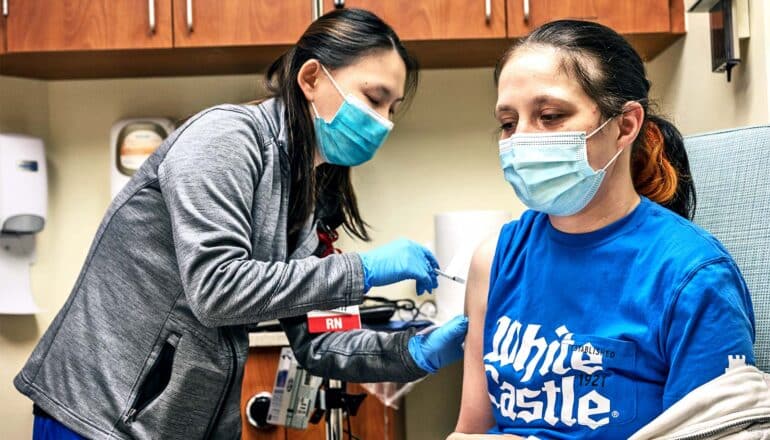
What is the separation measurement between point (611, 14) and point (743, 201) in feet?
4.15

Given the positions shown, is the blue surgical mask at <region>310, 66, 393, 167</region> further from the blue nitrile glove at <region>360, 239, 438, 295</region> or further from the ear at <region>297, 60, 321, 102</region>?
the blue nitrile glove at <region>360, 239, 438, 295</region>

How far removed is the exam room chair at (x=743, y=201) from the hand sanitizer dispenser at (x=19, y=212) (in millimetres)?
2067

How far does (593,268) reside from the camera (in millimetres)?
1231

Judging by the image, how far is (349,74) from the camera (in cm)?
165

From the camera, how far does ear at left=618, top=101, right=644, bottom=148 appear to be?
4.16ft

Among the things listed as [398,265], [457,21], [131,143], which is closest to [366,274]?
[398,265]

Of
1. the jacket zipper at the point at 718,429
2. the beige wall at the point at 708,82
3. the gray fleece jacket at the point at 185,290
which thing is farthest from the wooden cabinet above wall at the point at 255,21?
the jacket zipper at the point at 718,429

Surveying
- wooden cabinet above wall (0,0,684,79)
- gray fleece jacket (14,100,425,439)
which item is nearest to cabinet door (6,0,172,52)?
wooden cabinet above wall (0,0,684,79)

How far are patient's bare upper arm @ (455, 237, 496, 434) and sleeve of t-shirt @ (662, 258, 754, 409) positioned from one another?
14.1 inches

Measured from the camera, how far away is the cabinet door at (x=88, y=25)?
2.55 metres

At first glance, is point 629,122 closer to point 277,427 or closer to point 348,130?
point 348,130

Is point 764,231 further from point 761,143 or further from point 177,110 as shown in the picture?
point 177,110

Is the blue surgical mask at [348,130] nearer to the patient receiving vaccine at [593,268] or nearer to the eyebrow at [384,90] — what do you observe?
the eyebrow at [384,90]

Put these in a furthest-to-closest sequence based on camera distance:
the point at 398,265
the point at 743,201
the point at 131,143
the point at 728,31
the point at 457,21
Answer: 1. the point at 131,143
2. the point at 457,21
3. the point at 728,31
4. the point at 398,265
5. the point at 743,201
